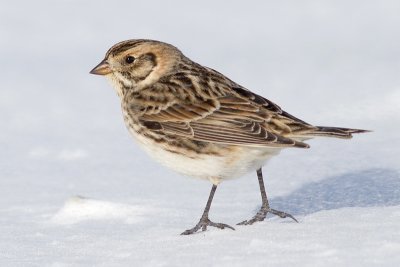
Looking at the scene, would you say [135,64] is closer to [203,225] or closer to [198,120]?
[198,120]

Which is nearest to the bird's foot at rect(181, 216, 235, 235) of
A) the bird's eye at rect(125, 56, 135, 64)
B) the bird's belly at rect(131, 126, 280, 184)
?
the bird's belly at rect(131, 126, 280, 184)

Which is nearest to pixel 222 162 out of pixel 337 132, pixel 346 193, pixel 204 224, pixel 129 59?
pixel 204 224

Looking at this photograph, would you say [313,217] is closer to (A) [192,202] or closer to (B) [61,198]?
(A) [192,202]

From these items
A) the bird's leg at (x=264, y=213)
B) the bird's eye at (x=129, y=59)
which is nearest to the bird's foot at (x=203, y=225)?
the bird's leg at (x=264, y=213)

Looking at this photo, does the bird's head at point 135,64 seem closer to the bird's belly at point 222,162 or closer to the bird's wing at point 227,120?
the bird's wing at point 227,120

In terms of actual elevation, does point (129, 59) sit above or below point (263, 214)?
above

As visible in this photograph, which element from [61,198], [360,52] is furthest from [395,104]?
[61,198]
